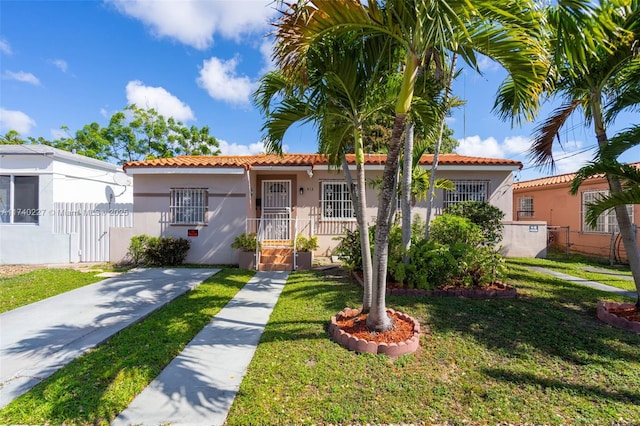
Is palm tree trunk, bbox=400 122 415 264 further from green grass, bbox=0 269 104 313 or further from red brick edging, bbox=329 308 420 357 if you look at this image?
green grass, bbox=0 269 104 313

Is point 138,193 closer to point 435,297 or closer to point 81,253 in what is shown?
point 81,253

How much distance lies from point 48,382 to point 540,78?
6.82 m

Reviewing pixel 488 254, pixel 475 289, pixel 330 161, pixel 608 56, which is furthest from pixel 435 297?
pixel 608 56

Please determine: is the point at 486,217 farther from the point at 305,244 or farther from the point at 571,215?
the point at 571,215

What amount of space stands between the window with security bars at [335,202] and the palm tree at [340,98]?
249 inches

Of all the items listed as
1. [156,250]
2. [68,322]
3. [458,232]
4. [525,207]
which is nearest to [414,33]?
[458,232]

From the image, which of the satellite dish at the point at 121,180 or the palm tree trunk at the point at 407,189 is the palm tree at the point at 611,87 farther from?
the satellite dish at the point at 121,180

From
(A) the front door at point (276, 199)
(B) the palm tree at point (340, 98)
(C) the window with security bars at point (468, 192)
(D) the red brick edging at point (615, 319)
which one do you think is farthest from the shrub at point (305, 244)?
(D) the red brick edging at point (615, 319)

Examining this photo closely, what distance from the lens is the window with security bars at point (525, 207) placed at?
17.0 metres

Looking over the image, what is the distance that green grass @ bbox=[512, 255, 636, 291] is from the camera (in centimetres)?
766

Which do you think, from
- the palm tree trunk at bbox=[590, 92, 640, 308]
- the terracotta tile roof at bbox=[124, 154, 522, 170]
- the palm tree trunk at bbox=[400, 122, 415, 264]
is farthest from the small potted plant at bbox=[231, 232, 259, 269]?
the palm tree trunk at bbox=[590, 92, 640, 308]

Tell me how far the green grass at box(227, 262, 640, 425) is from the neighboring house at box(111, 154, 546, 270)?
5.45 m

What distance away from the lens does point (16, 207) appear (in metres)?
10.3

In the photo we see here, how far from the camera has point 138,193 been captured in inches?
408
